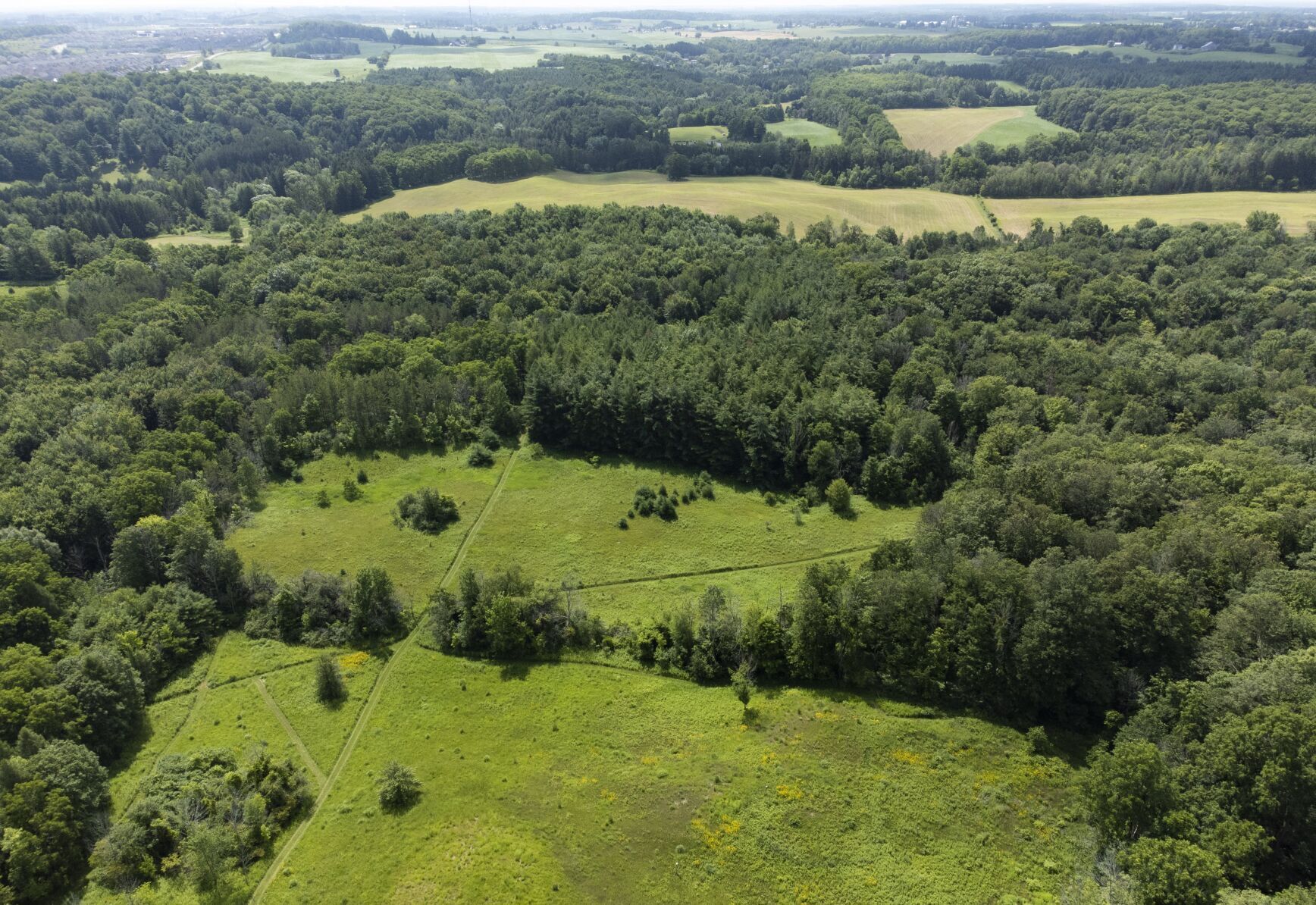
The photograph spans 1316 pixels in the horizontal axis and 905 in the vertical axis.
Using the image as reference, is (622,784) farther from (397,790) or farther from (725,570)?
(725,570)

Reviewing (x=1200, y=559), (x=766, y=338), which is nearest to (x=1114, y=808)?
(x=1200, y=559)

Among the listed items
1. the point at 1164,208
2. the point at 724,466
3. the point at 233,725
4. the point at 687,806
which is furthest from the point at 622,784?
the point at 1164,208

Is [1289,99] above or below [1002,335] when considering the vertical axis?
above

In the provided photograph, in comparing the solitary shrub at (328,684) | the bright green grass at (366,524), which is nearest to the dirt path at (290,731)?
the solitary shrub at (328,684)

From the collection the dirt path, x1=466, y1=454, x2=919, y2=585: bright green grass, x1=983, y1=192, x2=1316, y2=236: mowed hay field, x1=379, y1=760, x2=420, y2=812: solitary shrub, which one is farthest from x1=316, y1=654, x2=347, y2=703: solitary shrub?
x1=983, y1=192, x2=1316, y2=236: mowed hay field

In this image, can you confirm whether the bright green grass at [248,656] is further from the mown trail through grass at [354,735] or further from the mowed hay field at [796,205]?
the mowed hay field at [796,205]

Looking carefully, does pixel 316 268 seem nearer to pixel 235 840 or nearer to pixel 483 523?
pixel 483 523
